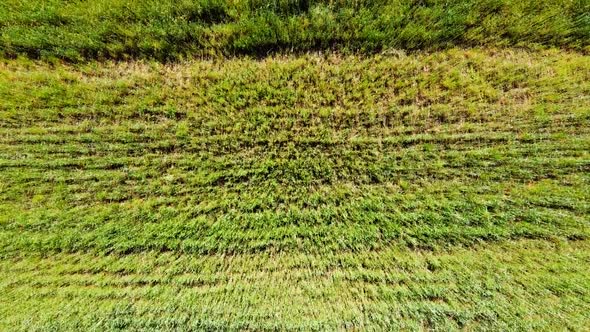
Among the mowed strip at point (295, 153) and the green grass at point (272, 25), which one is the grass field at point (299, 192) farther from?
the green grass at point (272, 25)

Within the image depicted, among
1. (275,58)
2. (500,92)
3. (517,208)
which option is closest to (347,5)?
(275,58)

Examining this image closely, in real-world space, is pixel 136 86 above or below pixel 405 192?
above

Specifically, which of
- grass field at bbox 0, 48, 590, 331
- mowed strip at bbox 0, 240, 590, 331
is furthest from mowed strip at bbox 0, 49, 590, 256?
mowed strip at bbox 0, 240, 590, 331

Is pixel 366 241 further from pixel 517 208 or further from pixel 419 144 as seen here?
pixel 517 208

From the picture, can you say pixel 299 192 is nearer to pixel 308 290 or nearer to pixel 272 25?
pixel 308 290

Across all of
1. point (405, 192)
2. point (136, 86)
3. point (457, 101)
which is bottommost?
point (405, 192)

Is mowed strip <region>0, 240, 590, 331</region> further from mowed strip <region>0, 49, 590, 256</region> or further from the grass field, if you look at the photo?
mowed strip <region>0, 49, 590, 256</region>
